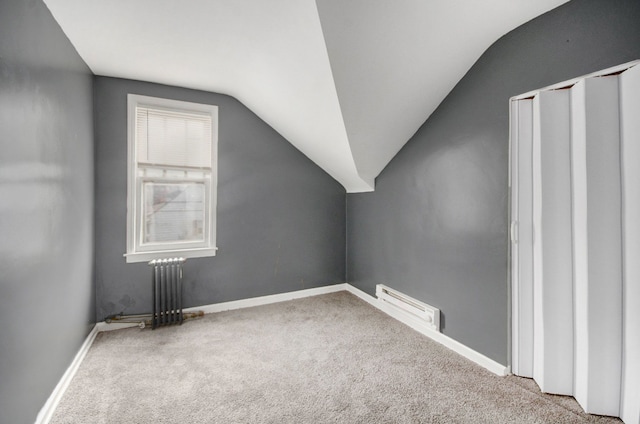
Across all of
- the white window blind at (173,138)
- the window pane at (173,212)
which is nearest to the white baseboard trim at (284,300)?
the window pane at (173,212)

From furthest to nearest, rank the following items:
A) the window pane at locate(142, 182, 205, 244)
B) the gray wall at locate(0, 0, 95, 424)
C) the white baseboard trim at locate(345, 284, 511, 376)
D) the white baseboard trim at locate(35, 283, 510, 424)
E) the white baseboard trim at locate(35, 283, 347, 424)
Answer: the window pane at locate(142, 182, 205, 244)
the white baseboard trim at locate(345, 284, 511, 376)
the white baseboard trim at locate(35, 283, 510, 424)
the white baseboard trim at locate(35, 283, 347, 424)
the gray wall at locate(0, 0, 95, 424)

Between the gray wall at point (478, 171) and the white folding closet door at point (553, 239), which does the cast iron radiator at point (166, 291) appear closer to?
the gray wall at point (478, 171)

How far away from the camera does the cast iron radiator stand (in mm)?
2797

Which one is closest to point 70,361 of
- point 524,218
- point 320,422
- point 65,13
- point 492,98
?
point 320,422

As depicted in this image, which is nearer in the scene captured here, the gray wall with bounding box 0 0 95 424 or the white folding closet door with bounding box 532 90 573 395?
the gray wall with bounding box 0 0 95 424

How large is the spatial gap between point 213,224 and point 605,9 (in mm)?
3357

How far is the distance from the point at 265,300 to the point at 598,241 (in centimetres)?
299

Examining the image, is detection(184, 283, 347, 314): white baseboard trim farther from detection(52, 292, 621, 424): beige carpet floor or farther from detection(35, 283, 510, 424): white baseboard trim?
detection(52, 292, 621, 424): beige carpet floor

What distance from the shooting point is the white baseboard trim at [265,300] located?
3146 millimetres

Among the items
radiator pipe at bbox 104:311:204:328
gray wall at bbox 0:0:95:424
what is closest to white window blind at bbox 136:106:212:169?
gray wall at bbox 0:0:95:424

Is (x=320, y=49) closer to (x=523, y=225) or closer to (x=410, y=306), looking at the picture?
(x=523, y=225)

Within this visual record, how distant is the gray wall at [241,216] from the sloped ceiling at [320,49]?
18.4 inches

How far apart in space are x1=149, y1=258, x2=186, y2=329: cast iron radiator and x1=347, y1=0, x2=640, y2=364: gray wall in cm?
222

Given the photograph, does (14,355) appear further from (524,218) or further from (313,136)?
(524,218)
